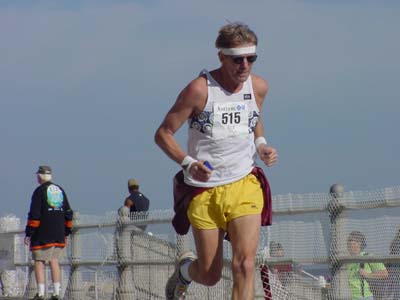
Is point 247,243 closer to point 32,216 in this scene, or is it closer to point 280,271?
point 280,271

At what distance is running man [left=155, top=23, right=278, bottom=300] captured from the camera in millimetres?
8648

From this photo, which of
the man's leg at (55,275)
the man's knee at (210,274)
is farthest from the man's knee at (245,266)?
the man's leg at (55,275)

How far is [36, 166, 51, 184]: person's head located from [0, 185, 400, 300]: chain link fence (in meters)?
0.89

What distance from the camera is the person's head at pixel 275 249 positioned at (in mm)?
12789

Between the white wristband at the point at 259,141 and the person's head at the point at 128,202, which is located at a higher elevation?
the person's head at the point at 128,202

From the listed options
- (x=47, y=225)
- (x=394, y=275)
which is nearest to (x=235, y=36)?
(x=394, y=275)

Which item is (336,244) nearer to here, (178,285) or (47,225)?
(178,285)

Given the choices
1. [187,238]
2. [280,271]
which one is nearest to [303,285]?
[280,271]

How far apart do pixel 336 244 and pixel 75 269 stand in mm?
6441

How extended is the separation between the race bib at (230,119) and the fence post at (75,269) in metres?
8.67

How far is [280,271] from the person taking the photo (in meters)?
12.8

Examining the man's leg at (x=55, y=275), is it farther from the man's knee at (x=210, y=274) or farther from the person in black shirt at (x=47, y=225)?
the man's knee at (x=210, y=274)

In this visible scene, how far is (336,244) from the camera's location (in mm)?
11977

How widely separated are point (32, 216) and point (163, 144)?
8.29 meters
